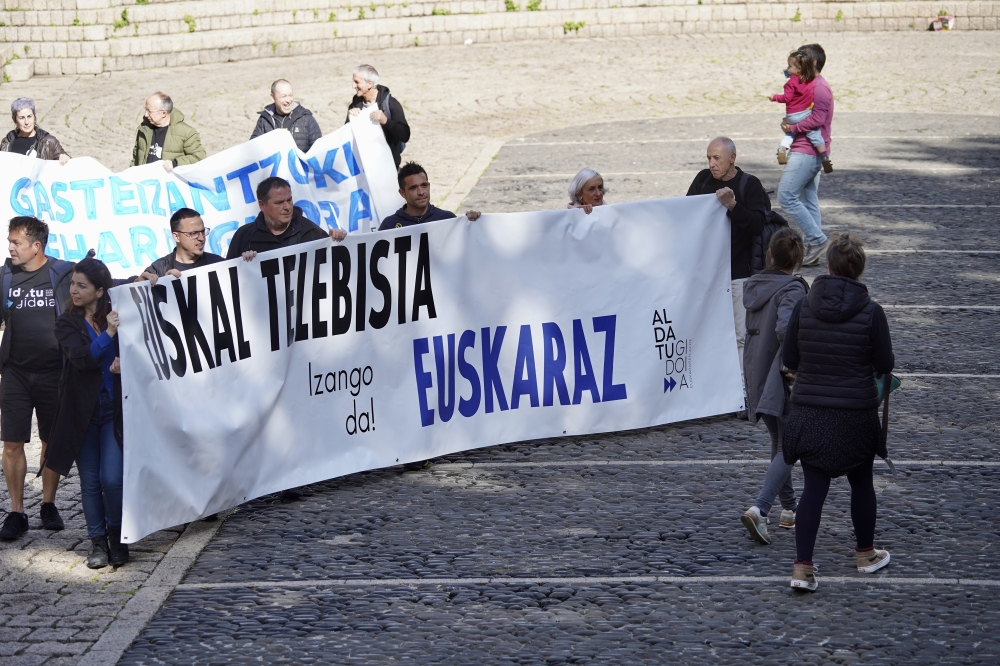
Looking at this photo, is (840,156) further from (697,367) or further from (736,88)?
(697,367)

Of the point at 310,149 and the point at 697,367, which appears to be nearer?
the point at 697,367

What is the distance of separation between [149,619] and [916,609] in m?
3.52

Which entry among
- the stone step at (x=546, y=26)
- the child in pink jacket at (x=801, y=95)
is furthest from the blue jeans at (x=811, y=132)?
the stone step at (x=546, y=26)

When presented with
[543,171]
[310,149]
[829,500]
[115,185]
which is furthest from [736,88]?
[829,500]

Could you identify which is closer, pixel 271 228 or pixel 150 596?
pixel 150 596

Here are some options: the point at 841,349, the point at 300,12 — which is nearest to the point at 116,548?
the point at 841,349

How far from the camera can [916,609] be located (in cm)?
578

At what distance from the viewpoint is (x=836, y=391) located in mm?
5914

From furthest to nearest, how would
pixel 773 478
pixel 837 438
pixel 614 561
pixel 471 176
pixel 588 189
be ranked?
pixel 471 176 < pixel 588 189 < pixel 773 478 < pixel 614 561 < pixel 837 438

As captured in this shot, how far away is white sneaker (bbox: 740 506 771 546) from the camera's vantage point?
6.52m

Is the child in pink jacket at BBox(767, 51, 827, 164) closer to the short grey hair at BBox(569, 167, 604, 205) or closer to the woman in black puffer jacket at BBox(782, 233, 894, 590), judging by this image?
the short grey hair at BBox(569, 167, 604, 205)

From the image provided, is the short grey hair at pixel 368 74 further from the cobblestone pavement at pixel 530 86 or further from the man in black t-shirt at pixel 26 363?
the man in black t-shirt at pixel 26 363

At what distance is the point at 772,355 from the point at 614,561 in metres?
1.38

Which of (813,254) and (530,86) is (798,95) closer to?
(813,254)
